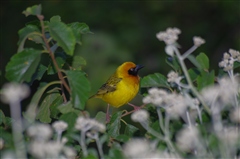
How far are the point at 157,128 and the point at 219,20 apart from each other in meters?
7.63

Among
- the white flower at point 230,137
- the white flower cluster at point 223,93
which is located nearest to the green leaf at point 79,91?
the white flower cluster at point 223,93

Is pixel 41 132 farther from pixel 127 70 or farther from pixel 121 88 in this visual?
pixel 127 70

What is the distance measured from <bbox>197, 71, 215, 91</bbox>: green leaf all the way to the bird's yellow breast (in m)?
1.65

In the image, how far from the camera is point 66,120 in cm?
194

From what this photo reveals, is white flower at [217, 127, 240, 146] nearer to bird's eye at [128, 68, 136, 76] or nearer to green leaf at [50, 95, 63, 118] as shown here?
green leaf at [50, 95, 63, 118]

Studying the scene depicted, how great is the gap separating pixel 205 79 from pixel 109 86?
1840 mm

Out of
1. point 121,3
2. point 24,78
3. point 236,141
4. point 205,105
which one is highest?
point 121,3

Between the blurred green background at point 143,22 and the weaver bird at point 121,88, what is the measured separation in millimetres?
4106

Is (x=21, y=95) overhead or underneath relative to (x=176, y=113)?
overhead

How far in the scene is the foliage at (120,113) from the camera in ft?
4.71

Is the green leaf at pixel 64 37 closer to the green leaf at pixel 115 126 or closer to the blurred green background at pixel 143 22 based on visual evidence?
the green leaf at pixel 115 126

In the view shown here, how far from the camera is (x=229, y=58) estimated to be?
199 cm

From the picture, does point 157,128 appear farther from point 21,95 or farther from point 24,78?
point 21,95

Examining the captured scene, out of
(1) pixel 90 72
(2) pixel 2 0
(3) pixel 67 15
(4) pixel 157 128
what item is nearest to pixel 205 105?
(4) pixel 157 128
